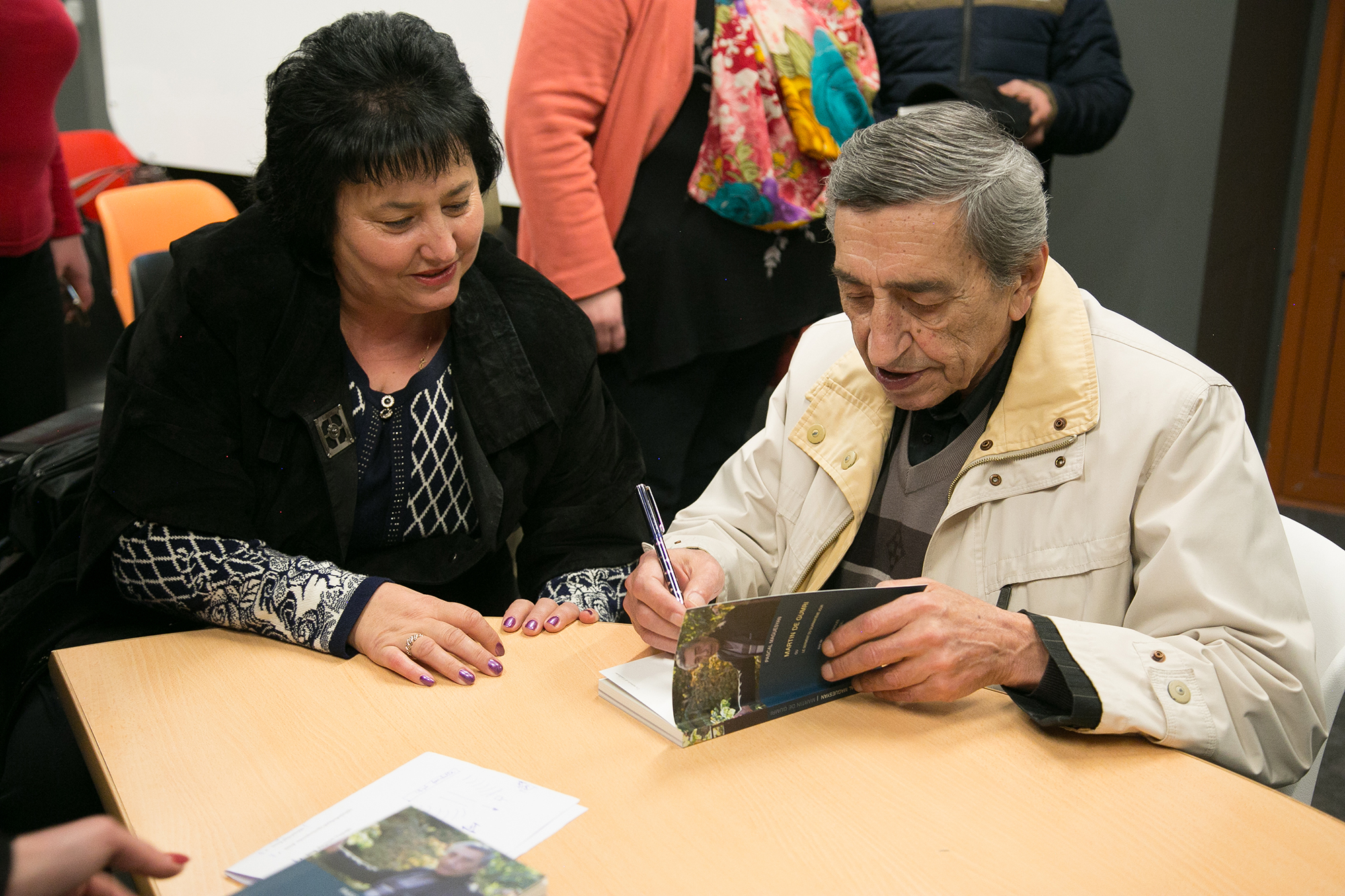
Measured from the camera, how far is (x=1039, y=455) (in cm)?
143

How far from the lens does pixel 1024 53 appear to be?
2.51 metres

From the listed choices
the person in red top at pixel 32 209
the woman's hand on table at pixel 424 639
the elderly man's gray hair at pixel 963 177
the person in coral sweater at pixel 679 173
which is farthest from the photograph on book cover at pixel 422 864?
the person in red top at pixel 32 209

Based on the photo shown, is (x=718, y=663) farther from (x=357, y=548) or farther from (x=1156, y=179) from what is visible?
(x=1156, y=179)

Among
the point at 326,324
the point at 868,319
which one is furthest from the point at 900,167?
the point at 326,324

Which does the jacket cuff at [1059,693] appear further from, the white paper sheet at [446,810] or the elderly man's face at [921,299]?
the white paper sheet at [446,810]

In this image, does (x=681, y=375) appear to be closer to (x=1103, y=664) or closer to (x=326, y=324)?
(x=326, y=324)

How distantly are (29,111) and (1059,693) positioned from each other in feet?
7.82

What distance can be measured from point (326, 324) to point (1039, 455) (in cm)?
111

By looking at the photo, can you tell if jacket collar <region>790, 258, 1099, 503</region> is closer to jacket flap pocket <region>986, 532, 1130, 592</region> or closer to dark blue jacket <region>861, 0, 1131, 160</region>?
jacket flap pocket <region>986, 532, 1130, 592</region>

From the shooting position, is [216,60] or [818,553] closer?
[818,553]

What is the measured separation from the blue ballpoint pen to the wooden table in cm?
15

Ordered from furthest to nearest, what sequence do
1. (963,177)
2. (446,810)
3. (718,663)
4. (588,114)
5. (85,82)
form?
1. (85,82)
2. (588,114)
3. (963,177)
4. (718,663)
5. (446,810)

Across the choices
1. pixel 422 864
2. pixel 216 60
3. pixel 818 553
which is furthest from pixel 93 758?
pixel 216 60

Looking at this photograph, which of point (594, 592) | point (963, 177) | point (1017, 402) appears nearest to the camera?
point (963, 177)
